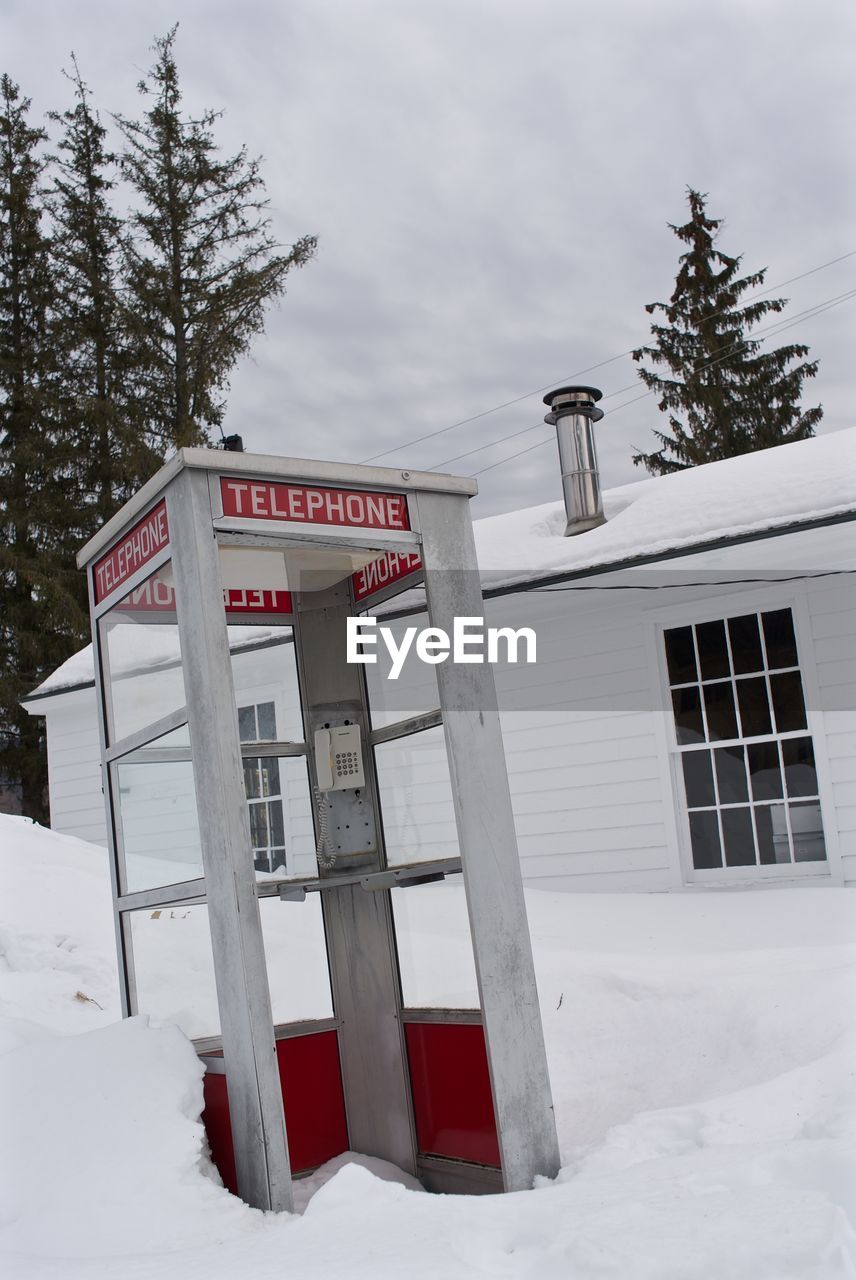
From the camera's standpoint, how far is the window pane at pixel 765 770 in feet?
30.0

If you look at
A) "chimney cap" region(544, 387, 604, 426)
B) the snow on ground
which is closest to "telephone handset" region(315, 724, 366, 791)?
the snow on ground

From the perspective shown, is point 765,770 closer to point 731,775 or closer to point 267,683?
point 731,775

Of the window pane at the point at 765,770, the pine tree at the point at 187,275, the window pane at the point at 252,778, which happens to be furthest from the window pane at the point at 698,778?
the pine tree at the point at 187,275

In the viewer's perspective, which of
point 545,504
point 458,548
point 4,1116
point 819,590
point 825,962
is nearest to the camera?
point 4,1116

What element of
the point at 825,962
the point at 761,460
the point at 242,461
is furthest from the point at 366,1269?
the point at 761,460

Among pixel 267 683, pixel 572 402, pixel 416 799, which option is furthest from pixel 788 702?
pixel 267 683

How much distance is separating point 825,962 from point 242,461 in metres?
4.49

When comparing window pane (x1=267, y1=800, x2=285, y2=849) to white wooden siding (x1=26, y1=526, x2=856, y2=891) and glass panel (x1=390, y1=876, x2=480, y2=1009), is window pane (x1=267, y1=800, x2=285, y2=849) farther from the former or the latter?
white wooden siding (x1=26, y1=526, x2=856, y2=891)

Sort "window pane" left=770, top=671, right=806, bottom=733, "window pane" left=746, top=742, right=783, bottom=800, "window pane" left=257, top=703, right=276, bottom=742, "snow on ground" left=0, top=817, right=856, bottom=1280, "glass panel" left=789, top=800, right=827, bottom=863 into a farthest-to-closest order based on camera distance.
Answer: "window pane" left=746, top=742, right=783, bottom=800 < "window pane" left=770, top=671, right=806, bottom=733 < "glass panel" left=789, top=800, right=827, bottom=863 < "window pane" left=257, top=703, right=276, bottom=742 < "snow on ground" left=0, top=817, right=856, bottom=1280

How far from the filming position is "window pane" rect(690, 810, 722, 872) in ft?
30.8

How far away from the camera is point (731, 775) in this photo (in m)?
9.35

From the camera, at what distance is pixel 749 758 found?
927cm

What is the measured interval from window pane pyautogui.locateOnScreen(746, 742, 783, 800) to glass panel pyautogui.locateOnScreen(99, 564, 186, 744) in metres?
6.19

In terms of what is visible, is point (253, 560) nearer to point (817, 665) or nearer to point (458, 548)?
point (458, 548)
